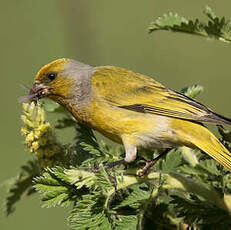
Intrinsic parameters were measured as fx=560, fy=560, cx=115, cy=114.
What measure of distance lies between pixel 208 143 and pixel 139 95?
0.72m

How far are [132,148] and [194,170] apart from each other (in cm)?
71

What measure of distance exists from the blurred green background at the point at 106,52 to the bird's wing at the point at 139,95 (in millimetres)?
1310

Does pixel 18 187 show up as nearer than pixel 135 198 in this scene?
No

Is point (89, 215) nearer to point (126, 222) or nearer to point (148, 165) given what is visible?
point (126, 222)

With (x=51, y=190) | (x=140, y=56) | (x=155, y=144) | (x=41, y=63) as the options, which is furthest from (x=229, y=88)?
(x=51, y=190)

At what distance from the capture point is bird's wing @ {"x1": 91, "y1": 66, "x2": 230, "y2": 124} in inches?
127

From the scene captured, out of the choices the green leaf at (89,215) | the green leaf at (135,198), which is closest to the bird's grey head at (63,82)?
the green leaf at (135,198)

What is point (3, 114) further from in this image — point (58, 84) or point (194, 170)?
point (194, 170)

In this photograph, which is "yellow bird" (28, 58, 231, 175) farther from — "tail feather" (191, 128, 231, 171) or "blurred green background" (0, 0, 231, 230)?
"blurred green background" (0, 0, 231, 230)

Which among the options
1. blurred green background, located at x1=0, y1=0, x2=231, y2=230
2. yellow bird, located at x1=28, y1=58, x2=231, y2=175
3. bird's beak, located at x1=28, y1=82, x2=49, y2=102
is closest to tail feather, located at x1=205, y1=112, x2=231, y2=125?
yellow bird, located at x1=28, y1=58, x2=231, y2=175

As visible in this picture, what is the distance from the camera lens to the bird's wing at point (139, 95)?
323cm

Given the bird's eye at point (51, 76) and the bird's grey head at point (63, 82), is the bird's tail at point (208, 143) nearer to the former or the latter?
Result: the bird's grey head at point (63, 82)

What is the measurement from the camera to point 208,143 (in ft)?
9.68

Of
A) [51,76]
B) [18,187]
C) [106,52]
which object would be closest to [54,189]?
[18,187]
